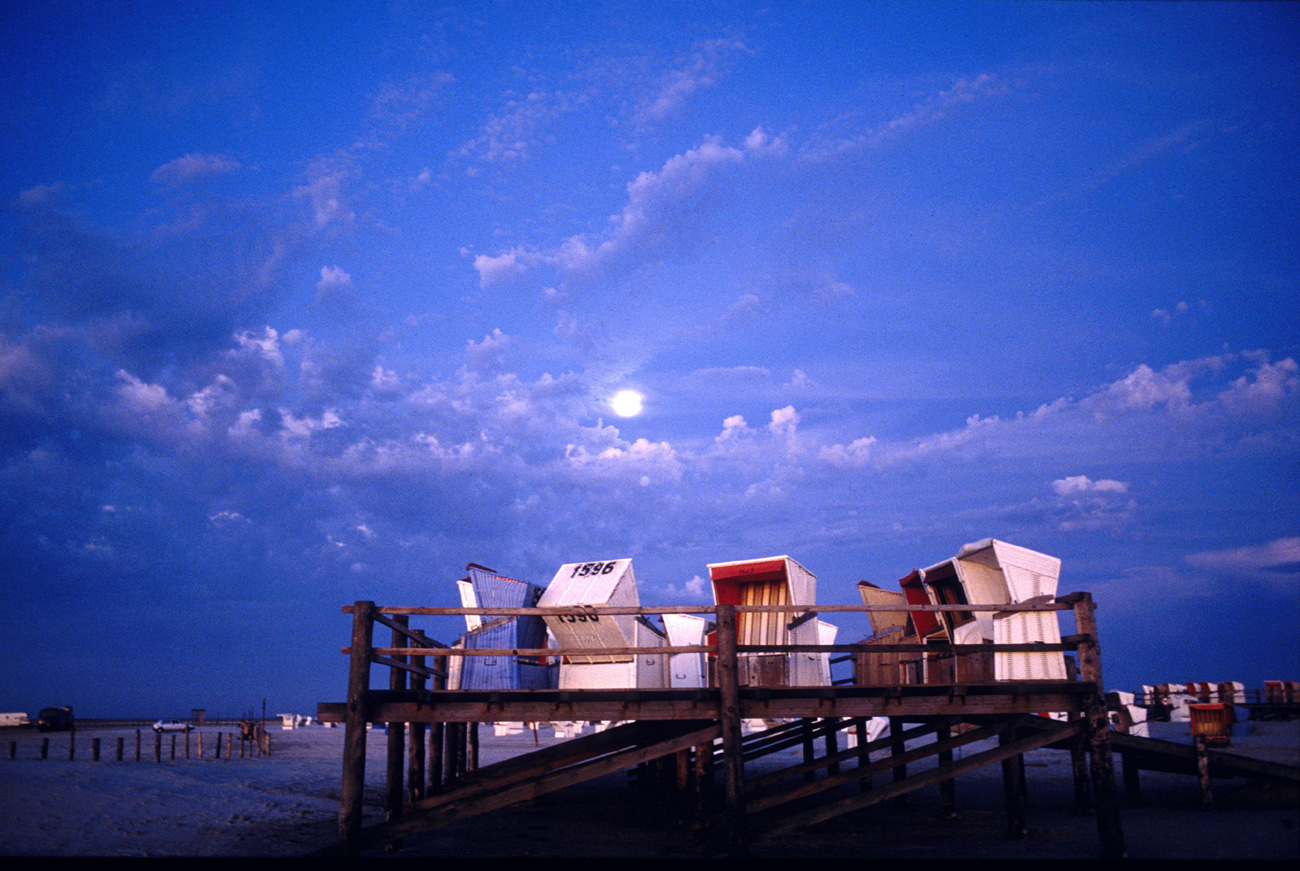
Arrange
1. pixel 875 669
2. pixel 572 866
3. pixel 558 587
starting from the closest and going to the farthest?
1. pixel 572 866
2. pixel 875 669
3. pixel 558 587

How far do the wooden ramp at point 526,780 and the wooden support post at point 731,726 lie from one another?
33 cm

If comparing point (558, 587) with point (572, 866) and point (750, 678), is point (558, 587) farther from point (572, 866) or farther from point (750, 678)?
point (572, 866)

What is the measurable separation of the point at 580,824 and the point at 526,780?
557 centimetres

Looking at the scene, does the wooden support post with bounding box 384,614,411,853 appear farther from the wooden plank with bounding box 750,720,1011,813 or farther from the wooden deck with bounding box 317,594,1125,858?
the wooden plank with bounding box 750,720,1011,813

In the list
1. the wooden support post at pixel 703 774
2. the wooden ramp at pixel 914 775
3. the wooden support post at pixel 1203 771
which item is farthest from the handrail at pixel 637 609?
the wooden support post at pixel 1203 771

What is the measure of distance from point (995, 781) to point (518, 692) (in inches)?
685

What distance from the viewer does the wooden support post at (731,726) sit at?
1000 centimetres

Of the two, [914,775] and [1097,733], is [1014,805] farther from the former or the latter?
[1097,733]

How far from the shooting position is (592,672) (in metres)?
15.9

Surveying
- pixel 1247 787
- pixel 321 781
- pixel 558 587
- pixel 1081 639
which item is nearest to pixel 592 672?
pixel 558 587

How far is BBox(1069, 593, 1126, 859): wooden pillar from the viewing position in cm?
1052

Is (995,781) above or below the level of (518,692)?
below

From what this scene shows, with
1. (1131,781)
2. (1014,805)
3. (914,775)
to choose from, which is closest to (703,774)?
(914,775)

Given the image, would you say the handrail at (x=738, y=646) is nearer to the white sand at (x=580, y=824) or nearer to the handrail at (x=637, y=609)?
the handrail at (x=637, y=609)
